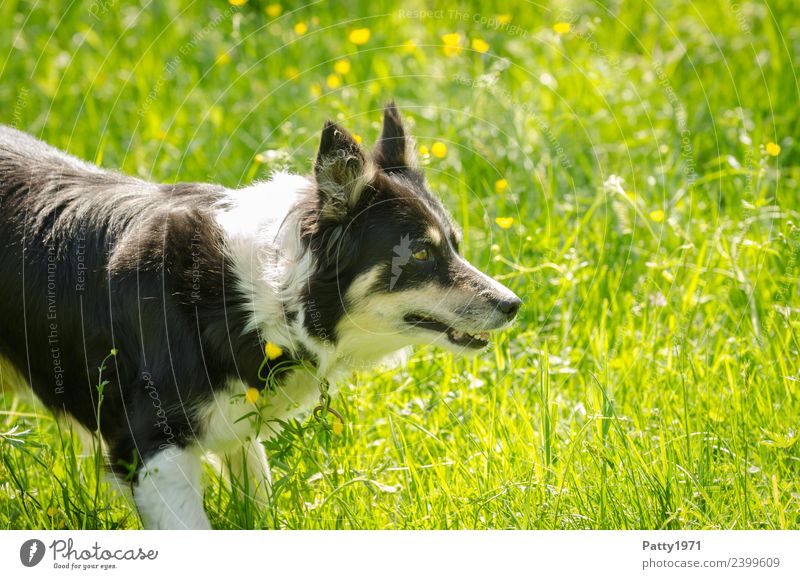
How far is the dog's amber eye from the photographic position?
3.91 metres

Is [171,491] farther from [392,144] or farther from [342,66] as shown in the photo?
[342,66]

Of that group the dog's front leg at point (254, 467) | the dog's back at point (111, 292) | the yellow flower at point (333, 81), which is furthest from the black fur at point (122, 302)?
the yellow flower at point (333, 81)

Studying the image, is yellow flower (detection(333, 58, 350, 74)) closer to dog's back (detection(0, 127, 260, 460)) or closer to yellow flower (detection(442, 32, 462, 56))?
yellow flower (detection(442, 32, 462, 56))

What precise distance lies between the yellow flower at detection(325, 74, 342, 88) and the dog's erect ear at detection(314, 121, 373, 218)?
2.47 m

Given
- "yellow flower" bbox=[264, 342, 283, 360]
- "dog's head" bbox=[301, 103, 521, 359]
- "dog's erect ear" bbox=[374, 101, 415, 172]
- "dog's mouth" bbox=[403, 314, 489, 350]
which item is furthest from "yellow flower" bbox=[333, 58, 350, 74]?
"yellow flower" bbox=[264, 342, 283, 360]

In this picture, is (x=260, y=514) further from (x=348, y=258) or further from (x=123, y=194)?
(x=123, y=194)

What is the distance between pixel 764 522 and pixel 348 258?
1.90 meters

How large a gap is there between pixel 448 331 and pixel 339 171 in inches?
32.0

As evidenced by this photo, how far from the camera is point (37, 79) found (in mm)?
7129

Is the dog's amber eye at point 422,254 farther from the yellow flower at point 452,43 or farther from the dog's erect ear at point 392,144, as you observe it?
the yellow flower at point 452,43

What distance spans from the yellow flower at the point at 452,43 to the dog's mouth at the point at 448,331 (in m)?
2.12

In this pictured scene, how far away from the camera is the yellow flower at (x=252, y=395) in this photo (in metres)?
3.71

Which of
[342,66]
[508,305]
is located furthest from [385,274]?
[342,66]
